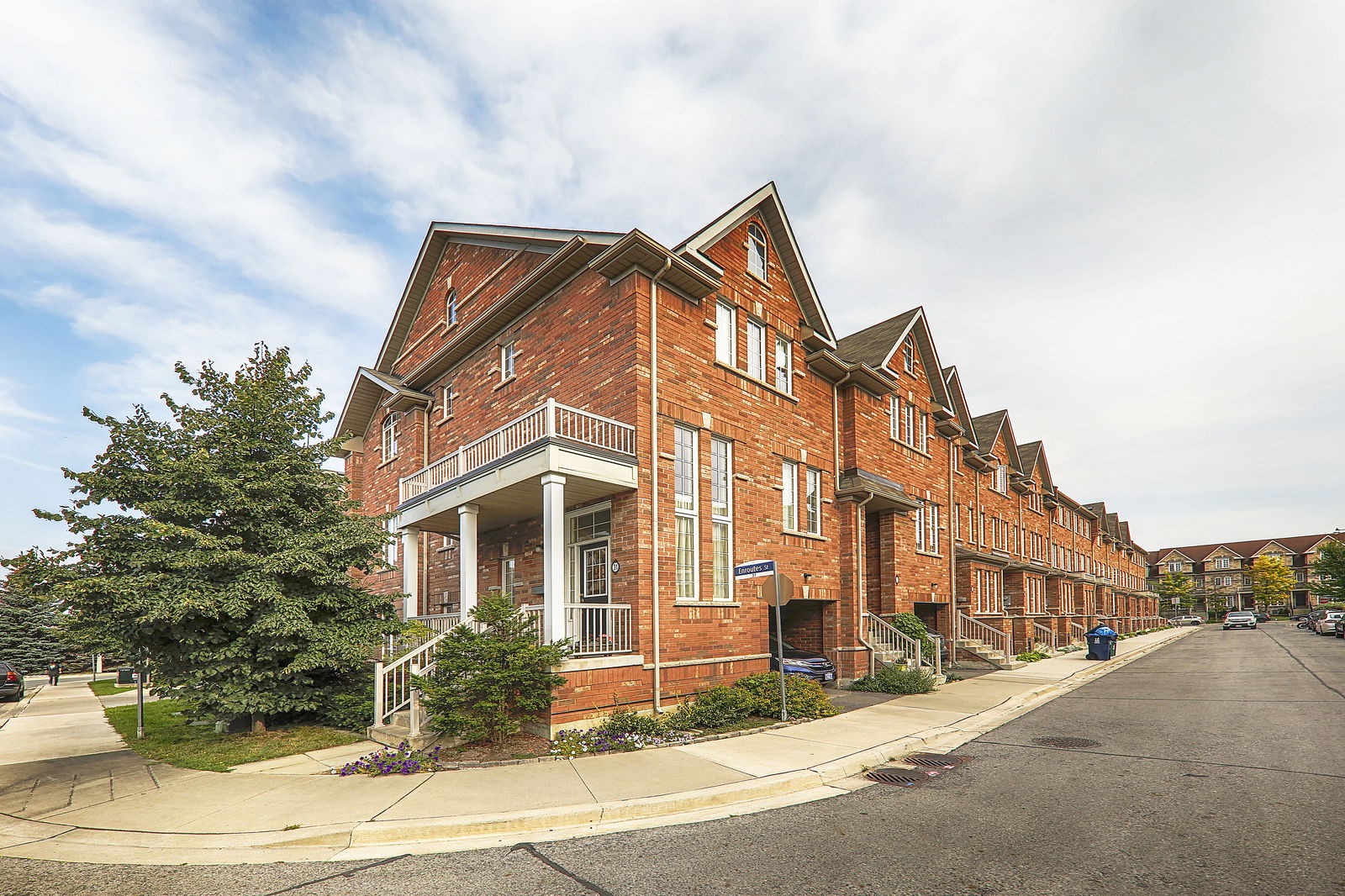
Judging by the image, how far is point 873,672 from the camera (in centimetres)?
1783

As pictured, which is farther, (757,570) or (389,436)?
(389,436)

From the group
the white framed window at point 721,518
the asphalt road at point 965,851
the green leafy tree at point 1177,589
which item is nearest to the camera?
the asphalt road at point 965,851

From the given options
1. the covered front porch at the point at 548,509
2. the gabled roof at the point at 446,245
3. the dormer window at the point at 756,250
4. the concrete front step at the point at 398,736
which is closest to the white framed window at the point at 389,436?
the gabled roof at the point at 446,245

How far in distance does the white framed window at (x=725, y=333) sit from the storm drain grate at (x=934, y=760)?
8255 mm

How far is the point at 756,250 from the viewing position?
16.9m

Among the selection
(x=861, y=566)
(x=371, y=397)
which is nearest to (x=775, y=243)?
(x=861, y=566)

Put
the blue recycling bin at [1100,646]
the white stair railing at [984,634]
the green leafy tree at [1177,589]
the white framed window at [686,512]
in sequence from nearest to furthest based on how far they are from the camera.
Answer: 1. the white framed window at [686,512]
2. the white stair railing at [984,634]
3. the blue recycling bin at [1100,646]
4. the green leafy tree at [1177,589]

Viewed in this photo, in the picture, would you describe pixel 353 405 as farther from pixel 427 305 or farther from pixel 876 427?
pixel 876 427

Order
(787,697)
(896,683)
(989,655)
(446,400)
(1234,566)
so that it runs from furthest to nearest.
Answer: (1234,566)
(989,655)
(446,400)
(896,683)
(787,697)

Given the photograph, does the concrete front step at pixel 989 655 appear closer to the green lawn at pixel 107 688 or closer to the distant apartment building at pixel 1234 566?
the green lawn at pixel 107 688

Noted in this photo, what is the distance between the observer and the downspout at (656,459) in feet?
40.7

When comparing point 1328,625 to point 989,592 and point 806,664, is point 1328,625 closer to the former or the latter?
point 989,592

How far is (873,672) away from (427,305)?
16.1m

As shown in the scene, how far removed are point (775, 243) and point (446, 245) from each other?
9299 millimetres
